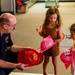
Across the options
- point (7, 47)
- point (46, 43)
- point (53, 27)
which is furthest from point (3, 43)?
point (53, 27)

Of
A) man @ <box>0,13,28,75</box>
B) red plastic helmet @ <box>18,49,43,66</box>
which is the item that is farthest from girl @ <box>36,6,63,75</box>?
man @ <box>0,13,28,75</box>

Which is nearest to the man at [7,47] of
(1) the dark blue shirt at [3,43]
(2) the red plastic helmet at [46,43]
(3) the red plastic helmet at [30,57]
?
(1) the dark blue shirt at [3,43]

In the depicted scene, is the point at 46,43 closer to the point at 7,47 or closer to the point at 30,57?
the point at 30,57

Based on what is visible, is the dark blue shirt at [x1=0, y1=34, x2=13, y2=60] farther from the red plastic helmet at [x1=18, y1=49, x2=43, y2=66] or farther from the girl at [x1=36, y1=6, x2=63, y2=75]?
the girl at [x1=36, y1=6, x2=63, y2=75]

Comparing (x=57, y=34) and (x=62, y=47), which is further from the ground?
(x=57, y=34)

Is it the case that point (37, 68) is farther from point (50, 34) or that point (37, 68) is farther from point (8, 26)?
point (8, 26)

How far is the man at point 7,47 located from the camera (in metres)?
2.15

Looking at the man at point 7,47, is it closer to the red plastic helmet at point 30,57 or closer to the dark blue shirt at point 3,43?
the dark blue shirt at point 3,43

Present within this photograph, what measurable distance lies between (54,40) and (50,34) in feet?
0.29

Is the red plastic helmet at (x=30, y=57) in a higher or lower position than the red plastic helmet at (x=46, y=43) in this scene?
lower

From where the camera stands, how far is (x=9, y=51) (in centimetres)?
262

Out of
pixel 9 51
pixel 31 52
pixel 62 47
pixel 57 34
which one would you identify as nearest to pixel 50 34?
pixel 57 34

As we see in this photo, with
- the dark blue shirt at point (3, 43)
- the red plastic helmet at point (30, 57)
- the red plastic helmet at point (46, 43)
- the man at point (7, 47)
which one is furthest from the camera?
the red plastic helmet at point (46, 43)

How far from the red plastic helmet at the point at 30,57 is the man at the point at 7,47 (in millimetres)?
134
